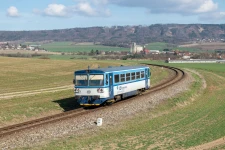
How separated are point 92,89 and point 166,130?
23.7 ft

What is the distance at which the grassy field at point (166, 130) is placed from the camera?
17.9m

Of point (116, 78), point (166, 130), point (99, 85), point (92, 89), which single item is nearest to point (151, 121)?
point (166, 130)

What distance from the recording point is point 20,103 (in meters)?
30.6

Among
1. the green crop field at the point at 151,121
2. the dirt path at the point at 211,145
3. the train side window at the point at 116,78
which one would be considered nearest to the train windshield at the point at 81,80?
the train side window at the point at 116,78

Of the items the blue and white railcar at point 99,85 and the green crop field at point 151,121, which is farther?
the blue and white railcar at point 99,85

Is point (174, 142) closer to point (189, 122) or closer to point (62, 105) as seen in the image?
point (189, 122)

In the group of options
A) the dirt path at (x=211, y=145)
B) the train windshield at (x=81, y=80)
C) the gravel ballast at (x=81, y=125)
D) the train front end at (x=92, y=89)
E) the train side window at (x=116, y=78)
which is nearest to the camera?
the dirt path at (x=211, y=145)

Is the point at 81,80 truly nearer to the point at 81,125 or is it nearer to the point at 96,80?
the point at 96,80

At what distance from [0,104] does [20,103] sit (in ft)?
5.30

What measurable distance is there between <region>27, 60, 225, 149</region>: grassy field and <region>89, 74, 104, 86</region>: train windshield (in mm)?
3677

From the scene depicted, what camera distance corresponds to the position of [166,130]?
21344 mm

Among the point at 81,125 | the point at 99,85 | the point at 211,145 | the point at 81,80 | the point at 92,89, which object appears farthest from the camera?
the point at 81,80

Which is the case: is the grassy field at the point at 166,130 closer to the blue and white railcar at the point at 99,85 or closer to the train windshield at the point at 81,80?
the blue and white railcar at the point at 99,85

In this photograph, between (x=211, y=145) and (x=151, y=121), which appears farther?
(x=151, y=121)
